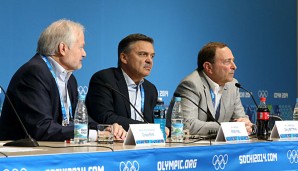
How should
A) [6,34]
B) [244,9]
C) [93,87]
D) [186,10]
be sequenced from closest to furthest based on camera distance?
1. [93,87]
2. [6,34]
3. [186,10]
4. [244,9]

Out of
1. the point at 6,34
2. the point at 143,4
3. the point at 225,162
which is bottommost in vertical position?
the point at 225,162

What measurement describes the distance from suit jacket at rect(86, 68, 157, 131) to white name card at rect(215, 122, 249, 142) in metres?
0.76

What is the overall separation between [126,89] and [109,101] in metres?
0.16

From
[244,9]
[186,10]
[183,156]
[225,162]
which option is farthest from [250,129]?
[244,9]

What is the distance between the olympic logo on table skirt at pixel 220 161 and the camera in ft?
9.22

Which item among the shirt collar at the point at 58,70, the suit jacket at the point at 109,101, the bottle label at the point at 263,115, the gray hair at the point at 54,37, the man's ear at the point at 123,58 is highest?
the gray hair at the point at 54,37

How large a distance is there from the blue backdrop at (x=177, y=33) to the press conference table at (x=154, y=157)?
192 cm

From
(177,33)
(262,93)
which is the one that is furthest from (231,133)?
(262,93)

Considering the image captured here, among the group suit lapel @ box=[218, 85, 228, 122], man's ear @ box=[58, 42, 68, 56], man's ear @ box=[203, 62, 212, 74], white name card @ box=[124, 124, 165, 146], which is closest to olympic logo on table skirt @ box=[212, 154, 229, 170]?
white name card @ box=[124, 124, 165, 146]

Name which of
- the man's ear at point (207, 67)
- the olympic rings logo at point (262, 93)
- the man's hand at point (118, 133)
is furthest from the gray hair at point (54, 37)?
the olympic rings logo at point (262, 93)

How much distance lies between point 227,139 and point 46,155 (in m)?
1.23

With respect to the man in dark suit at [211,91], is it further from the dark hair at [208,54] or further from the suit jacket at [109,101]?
the suit jacket at [109,101]

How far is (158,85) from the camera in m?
5.40

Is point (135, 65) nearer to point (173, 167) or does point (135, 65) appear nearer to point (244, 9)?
point (173, 167)
